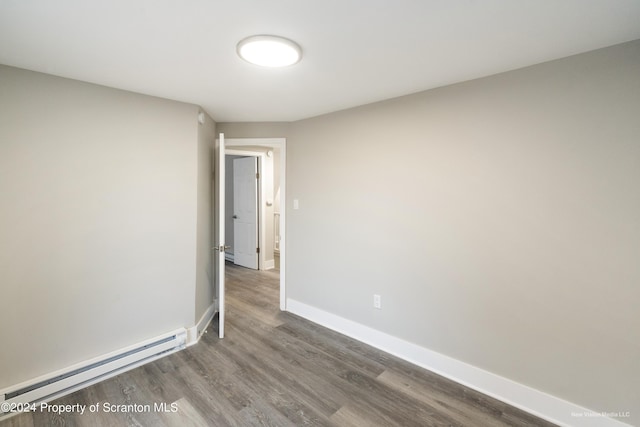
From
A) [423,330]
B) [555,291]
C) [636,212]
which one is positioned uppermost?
[636,212]

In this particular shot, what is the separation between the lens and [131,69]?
189cm

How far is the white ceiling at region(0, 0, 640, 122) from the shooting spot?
1.27 metres

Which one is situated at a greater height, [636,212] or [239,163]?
[239,163]

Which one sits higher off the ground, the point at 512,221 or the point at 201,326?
the point at 512,221

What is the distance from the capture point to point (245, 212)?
5.41m

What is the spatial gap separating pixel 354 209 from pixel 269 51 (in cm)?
163

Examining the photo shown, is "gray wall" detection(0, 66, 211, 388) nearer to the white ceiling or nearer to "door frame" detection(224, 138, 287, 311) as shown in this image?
the white ceiling

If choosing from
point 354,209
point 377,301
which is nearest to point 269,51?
point 354,209

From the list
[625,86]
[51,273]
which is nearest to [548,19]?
[625,86]

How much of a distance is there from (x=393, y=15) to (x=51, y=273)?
8.91 ft

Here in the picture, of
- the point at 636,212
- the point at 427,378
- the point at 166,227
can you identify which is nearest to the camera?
the point at 636,212

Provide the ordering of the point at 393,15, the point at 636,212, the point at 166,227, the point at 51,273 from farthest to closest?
the point at 166,227 < the point at 51,273 < the point at 636,212 < the point at 393,15

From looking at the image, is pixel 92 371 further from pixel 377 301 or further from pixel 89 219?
pixel 377 301

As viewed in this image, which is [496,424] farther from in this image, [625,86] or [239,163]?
[239,163]
